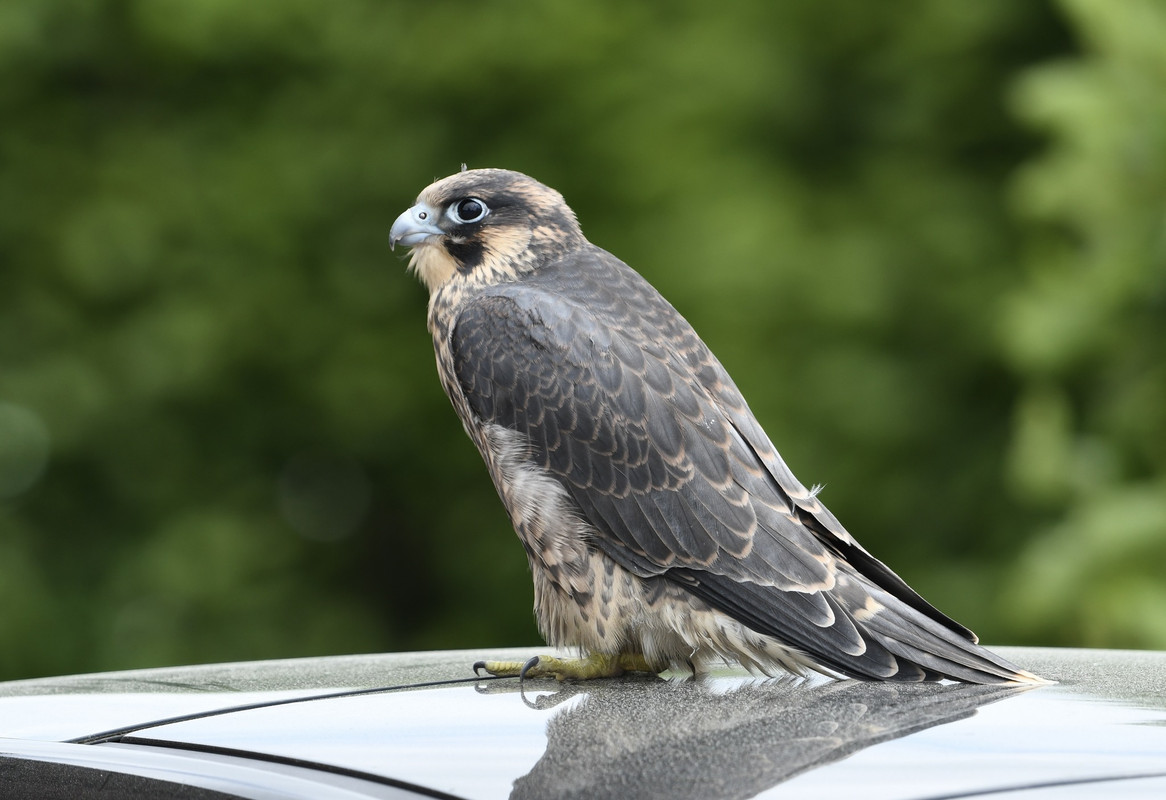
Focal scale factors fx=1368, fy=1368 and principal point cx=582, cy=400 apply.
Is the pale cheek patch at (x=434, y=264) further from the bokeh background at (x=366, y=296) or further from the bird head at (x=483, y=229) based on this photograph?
the bokeh background at (x=366, y=296)

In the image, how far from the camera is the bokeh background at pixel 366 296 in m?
6.36

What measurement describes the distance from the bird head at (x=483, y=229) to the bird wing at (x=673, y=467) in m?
0.34

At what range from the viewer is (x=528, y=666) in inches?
88.7

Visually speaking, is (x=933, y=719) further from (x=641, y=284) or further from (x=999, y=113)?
(x=999, y=113)

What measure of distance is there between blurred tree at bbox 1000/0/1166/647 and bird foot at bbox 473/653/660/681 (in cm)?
239

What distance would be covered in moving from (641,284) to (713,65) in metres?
4.13

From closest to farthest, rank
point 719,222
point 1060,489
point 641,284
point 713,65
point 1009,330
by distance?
point 641,284, point 1060,489, point 1009,330, point 719,222, point 713,65

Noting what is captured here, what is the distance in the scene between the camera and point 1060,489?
4840 mm

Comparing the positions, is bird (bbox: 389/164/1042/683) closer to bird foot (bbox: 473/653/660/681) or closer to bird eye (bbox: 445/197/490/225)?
bird foot (bbox: 473/653/660/681)

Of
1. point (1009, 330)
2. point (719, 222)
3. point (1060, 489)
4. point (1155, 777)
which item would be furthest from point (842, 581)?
point (719, 222)

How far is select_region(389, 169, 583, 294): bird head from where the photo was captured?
3.15 m

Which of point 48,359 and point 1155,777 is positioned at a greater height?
point 48,359

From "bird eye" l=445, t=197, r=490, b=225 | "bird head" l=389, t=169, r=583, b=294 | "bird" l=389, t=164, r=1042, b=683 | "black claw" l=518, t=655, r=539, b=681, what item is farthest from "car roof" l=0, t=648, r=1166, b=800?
"bird eye" l=445, t=197, r=490, b=225

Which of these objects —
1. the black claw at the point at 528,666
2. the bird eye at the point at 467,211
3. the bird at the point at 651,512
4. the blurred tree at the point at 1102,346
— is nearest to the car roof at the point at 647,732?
the black claw at the point at 528,666
